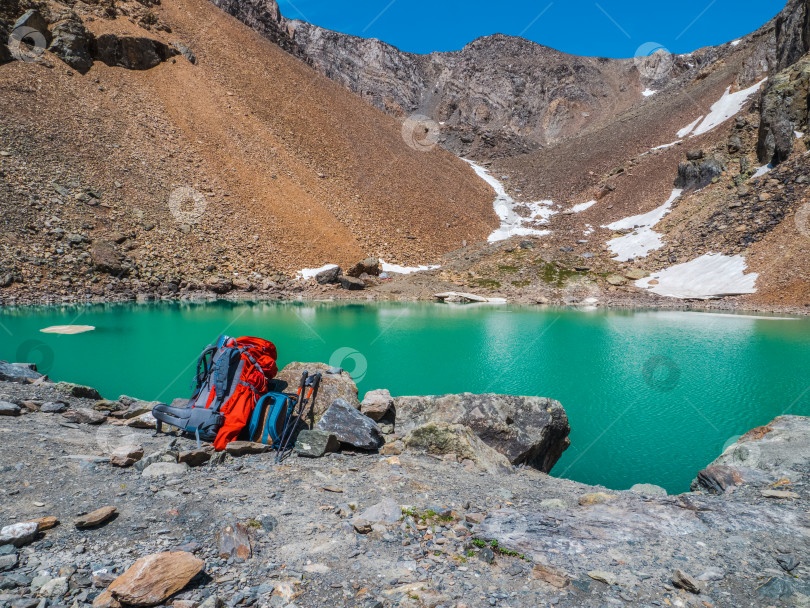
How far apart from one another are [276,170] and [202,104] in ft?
32.2

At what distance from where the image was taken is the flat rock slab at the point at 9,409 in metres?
6.66

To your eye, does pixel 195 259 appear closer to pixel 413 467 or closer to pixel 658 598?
pixel 413 467

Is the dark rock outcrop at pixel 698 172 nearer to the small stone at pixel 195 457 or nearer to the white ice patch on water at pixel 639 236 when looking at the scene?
the white ice patch on water at pixel 639 236

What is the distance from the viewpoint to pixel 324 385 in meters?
7.70

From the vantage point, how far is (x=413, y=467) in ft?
20.0

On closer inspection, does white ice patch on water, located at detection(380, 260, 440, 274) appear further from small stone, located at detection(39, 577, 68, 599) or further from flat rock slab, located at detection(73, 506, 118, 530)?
small stone, located at detection(39, 577, 68, 599)

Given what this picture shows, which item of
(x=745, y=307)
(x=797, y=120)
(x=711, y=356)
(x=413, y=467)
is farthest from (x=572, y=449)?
(x=797, y=120)

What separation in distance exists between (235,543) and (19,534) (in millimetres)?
1548

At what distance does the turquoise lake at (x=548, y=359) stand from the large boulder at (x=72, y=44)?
26.4m

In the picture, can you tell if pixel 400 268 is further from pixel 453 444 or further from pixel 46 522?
pixel 46 522

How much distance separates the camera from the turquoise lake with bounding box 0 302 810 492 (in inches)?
403

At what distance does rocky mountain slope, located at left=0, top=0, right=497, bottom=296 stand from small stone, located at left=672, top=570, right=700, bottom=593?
3034 cm

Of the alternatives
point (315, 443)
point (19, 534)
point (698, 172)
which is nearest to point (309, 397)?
point (315, 443)

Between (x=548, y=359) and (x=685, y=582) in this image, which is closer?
(x=685, y=582)
